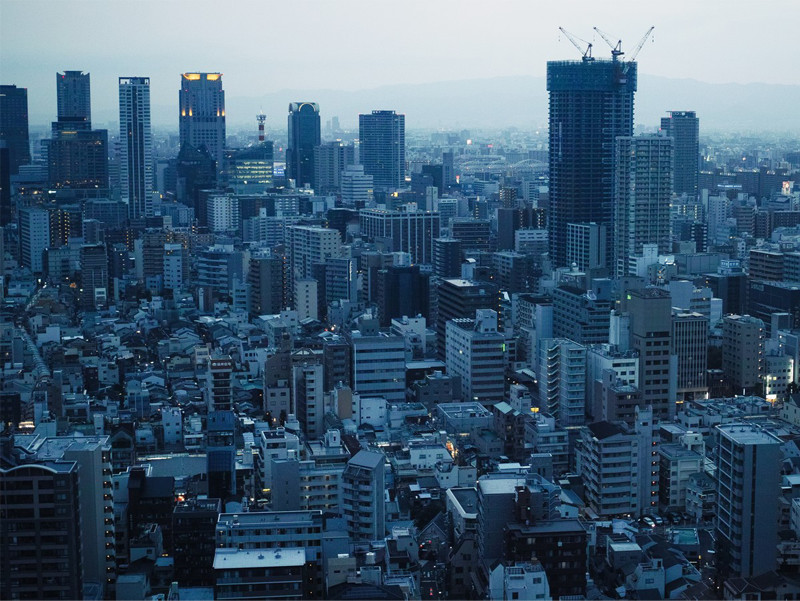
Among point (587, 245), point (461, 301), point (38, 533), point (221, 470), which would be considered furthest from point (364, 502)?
point (587, 245)

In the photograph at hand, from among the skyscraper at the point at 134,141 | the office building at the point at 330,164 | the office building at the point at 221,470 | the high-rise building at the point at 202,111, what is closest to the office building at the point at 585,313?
the office building at the point at 221,470

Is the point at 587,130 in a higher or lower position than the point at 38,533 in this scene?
higher

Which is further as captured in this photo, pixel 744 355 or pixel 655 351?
pixel 744 355

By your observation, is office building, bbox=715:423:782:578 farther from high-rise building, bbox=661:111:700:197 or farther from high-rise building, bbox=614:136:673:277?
high-rise building, bbox=661:111:700:197

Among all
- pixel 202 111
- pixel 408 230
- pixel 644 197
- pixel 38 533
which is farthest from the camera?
pixel 202 111

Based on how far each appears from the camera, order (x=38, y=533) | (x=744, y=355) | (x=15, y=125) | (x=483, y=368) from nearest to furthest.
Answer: (x=38, y=533)
(x=483, y=368)
(x=744, y=355)
(x=15, y=125)

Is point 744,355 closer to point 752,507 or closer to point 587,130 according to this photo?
point 752,507

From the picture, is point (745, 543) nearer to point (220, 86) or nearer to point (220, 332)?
point (220, 332)

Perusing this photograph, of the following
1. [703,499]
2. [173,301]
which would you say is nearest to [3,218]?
[173,301]
